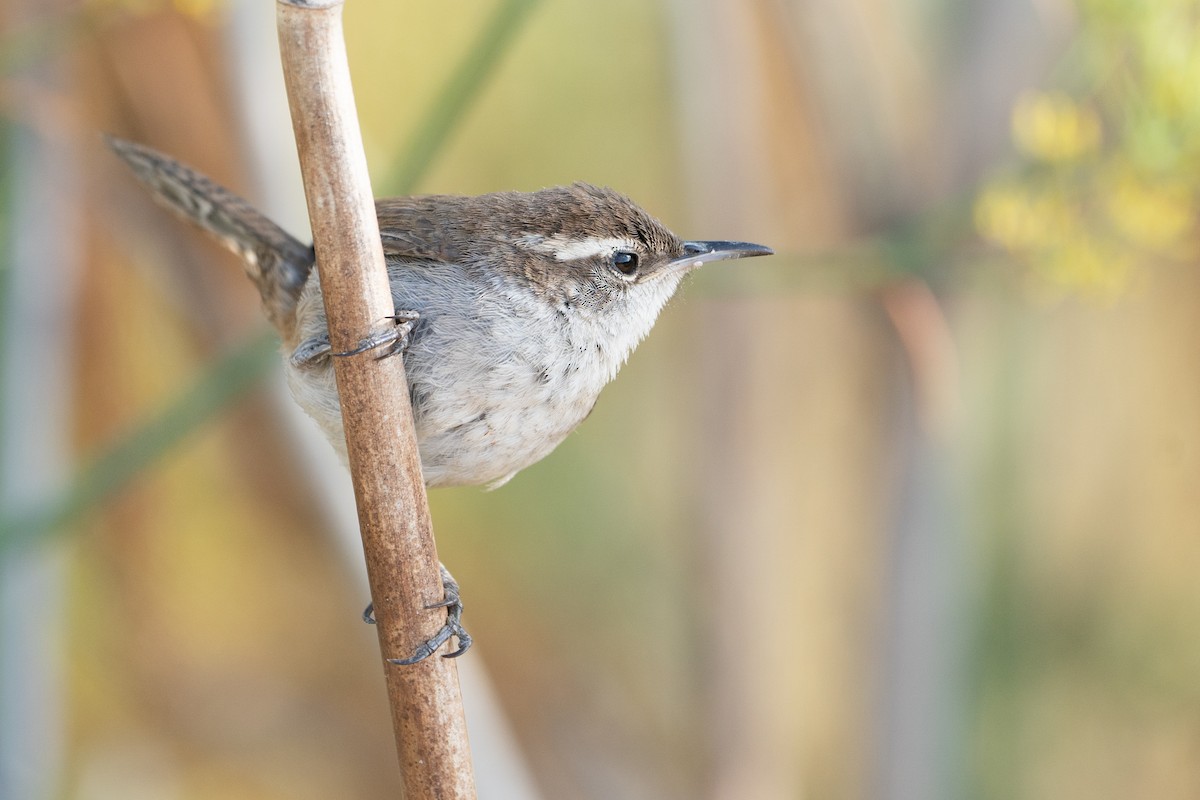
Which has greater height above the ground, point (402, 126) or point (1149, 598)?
point (402, 126)

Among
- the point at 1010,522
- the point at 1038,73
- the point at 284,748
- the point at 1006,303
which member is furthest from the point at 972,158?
the point at 284,748

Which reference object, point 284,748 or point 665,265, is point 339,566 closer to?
point 284,748

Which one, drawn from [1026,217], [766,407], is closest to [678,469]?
[766,407]

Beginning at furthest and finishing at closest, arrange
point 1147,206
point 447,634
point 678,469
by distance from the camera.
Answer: point 678,469, point 1147,206, point 447,634

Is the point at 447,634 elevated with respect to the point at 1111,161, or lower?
lower

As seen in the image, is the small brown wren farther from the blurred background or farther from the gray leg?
the blurred background

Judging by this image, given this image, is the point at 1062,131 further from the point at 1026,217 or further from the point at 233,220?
the point at 233,220

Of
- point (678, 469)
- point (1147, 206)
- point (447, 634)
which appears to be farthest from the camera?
point (678, 469)
